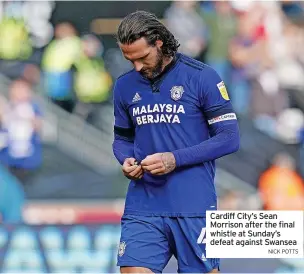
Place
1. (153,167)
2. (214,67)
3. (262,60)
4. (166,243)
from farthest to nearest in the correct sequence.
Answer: (262,60) < (214,67) < (166,243) < (153,167)

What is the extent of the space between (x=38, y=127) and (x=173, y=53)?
4.37 m

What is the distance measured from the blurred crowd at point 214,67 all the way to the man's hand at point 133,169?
4285mm

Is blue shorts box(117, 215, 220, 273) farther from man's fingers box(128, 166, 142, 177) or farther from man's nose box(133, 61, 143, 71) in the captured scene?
man's nose box(133, 61, 143, 71)

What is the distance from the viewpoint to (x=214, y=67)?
8883mm

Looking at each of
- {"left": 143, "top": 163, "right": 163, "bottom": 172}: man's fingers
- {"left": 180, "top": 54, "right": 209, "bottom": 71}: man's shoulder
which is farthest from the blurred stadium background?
{"left": 143, "top": 163, "right": 163, "bottom": 172}: man's fingers

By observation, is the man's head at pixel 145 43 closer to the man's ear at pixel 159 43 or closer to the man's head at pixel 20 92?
the man's ear at pixel 159 43

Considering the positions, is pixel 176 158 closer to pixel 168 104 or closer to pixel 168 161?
pixel 168 161

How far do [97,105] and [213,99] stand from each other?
14.2 feet

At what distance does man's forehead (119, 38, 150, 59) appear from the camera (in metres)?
4.59

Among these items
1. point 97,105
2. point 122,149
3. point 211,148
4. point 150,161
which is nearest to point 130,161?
point 150,161

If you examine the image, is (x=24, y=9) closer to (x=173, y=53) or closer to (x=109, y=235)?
(x=109, y=235)

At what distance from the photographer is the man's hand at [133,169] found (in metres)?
4.62

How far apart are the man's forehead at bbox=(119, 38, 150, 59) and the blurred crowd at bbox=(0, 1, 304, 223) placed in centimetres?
427

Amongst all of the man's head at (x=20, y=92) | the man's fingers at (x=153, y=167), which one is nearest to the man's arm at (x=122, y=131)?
the man's fingers at (x=153, y=167)
